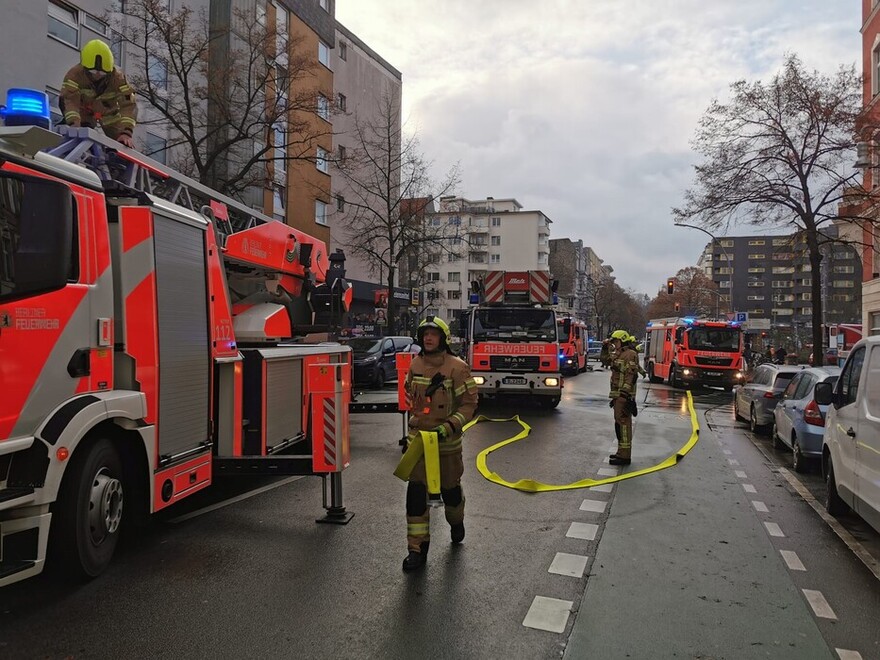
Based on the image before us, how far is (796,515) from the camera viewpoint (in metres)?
6.36

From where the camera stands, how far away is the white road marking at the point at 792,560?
15.8 feet

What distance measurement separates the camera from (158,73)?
19922 millimetres

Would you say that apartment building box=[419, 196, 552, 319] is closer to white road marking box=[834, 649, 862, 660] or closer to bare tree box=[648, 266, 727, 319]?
bare tree box=[648, 266, 727, 319]

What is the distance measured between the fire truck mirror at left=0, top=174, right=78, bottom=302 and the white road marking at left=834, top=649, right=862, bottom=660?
16.7 ft

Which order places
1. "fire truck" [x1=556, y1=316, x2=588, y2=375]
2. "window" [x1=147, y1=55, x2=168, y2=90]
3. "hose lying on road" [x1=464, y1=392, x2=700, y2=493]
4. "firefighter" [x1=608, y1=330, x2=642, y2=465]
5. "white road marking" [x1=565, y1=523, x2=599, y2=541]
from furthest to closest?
"fire truck" [x1=556, y1=316, x2=588, y2=375] → "window" [x1=147, y1=55, x2=168, y2=90] → "firefighter" [x1=608, y1=330, x2=642, y2=465] → "hose lying on road" [x1=464, y1=392, x2=700, y2=493] → "white road marking" [x1=565, y1=523, x2=599, y2=541]

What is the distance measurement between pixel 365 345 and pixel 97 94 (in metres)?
15.5

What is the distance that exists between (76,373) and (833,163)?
22.4 m

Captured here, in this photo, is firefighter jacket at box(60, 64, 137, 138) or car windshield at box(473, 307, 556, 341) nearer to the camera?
firefighter jacket at box(60, 64, 137, 138)

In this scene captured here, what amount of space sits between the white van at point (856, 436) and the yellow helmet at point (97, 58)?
7238 mm

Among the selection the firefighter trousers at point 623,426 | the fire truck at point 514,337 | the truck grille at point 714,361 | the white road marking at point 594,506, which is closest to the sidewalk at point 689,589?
the white road marking at point 594,506

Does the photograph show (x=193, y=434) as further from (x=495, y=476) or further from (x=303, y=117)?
(x=303, y=117)

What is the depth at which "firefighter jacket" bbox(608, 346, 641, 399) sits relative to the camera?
347 inches

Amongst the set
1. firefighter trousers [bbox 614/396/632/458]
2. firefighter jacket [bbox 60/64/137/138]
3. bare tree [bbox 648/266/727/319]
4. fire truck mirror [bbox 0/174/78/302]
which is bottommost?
firefighter trousers [bbox 614/396/632/458]

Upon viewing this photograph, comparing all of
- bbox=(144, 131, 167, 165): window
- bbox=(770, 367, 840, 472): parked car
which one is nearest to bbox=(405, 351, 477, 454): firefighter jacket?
bbox=(770, 367, 840, 472): parked car
